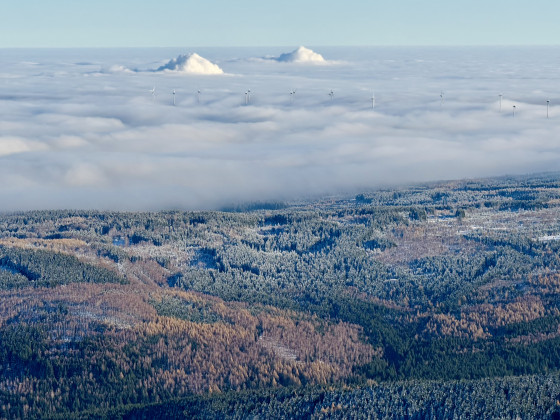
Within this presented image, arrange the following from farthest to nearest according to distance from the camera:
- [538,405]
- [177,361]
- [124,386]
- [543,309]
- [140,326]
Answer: [543,309] < [140,326] < [177,361] < [124,386] < [538,405]

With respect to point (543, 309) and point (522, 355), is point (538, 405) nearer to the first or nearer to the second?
point (522, 355)

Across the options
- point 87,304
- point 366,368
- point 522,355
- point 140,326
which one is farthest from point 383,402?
point 87,304

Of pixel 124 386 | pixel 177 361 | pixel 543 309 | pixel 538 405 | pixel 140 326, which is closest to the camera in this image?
pixel 538 405

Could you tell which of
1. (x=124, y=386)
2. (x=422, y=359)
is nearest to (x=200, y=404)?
(x=124, y=386)

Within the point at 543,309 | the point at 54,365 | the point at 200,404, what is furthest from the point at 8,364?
the point at 543,309

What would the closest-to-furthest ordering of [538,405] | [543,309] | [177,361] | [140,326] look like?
1. [538,405]
2. [177,361]
3. [140,326]
4. [543,309]

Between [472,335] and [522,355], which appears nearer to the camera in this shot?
[522,355]

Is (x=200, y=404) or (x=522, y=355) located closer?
(x=200, y=404)

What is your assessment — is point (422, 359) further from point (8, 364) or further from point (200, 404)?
point (8, 364)

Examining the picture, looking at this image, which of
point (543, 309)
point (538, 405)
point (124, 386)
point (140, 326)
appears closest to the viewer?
point (538, 405)
